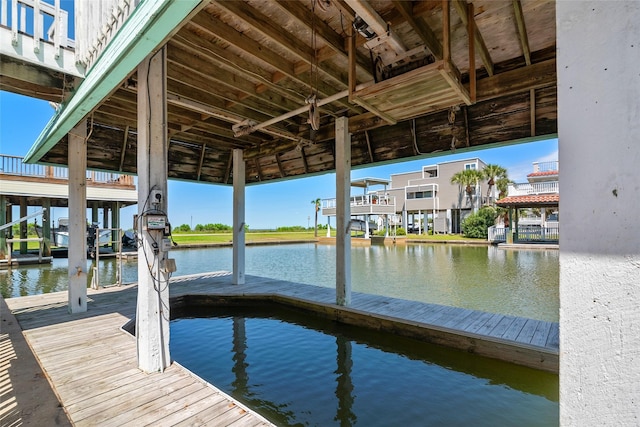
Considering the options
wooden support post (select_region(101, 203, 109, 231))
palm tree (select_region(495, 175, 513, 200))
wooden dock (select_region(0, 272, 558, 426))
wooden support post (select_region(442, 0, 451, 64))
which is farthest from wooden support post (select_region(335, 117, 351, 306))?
palm tree (select_region(495, 175, 513, 200))

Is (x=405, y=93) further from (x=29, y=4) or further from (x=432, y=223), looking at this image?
(x=432, y=223)

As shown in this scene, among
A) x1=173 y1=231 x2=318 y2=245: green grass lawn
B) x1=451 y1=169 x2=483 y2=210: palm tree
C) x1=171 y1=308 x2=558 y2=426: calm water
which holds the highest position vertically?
x1=451 y1=169 x2=483 y2=210: palm tree

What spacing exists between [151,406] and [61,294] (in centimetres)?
523

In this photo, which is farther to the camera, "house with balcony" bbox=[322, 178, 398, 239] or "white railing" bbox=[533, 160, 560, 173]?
"house with balcony" bbox=[322, 178, 398, 239]

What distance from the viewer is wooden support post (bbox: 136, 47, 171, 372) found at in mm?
2904

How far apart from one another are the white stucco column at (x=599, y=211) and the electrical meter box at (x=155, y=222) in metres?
3.06

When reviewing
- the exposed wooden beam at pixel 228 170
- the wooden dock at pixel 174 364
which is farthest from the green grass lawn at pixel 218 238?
the wooden dock at pixel 174 364

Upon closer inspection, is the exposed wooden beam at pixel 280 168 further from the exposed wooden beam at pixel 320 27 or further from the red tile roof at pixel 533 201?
the red tile roof at pixel 533 201

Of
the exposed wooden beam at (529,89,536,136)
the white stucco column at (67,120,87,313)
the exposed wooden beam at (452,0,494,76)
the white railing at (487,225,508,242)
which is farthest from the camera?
the white railing at (487,225,508,242)

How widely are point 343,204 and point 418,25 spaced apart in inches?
119

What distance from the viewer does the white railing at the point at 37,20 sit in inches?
113

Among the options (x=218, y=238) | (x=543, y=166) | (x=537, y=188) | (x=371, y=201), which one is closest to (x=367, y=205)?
(x=371, y=201)

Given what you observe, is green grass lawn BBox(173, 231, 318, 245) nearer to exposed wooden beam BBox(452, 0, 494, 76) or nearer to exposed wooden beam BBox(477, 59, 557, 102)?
exposed wooden beam BBox(477, 59, 557, 102)

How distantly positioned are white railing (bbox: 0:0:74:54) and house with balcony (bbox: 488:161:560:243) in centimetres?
1908
